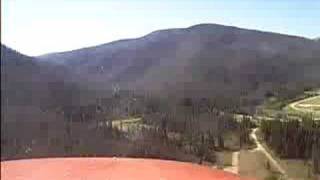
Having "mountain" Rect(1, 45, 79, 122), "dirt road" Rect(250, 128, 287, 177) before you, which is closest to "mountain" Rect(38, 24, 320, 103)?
"mountain" Rect(1, 45, 79, 122)

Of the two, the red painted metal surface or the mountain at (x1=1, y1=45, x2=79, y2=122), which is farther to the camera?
the mountain at (x1=1, y1=45, x2=79, y2=122)

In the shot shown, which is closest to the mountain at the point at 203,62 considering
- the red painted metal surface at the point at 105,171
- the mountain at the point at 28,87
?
the mountain at the point at 28,87

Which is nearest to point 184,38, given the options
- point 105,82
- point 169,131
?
point 105,82

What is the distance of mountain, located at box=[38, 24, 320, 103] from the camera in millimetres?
26406

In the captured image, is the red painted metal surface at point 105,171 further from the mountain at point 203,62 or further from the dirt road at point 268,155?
the mountain at point 203,62

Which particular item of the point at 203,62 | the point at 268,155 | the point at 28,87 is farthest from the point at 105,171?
the point at 203,62

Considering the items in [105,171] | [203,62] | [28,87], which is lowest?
[105,171]

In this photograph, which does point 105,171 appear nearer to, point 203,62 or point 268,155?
point 268,155

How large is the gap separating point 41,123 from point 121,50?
1925cm

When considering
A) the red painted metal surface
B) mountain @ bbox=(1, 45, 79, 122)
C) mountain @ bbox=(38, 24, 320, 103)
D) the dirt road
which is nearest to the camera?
the red painted metal surface

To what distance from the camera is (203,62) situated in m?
34.1

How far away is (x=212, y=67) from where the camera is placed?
1318 inches

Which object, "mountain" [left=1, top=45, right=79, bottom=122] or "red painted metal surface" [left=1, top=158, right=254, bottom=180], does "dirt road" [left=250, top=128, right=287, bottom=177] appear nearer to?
"mountain" [left=1, top=45, right=79, bottom=122]

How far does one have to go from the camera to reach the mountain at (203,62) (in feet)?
86.6
